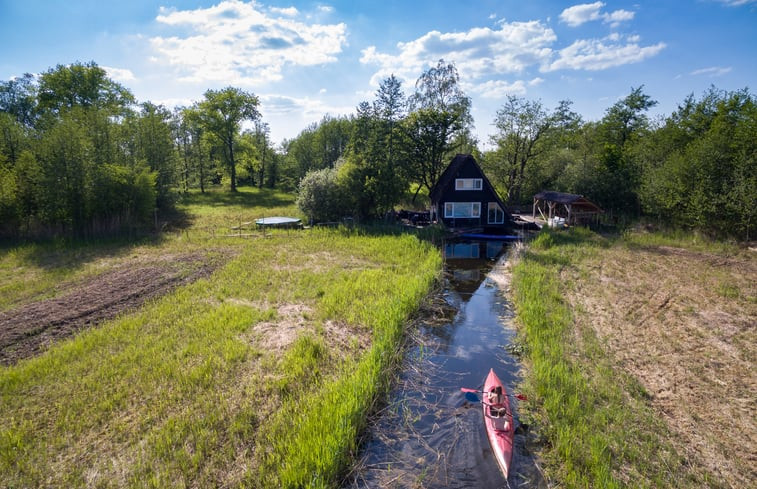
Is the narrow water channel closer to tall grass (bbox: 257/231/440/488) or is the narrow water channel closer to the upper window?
tall grass (bbox: 257/231/440/488)

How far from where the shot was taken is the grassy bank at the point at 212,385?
603 centimetres

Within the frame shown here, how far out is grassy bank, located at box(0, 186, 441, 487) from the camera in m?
6.03

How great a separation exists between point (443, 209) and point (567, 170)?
14225 mm

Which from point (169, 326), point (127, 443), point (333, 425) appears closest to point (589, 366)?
point (333, 425)

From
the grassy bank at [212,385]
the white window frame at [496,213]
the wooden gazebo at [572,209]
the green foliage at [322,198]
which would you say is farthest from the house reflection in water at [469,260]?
the green foliage at [322,198]

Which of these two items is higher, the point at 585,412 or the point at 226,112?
the point at 226,112

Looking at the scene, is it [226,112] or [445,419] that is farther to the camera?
[226,112]

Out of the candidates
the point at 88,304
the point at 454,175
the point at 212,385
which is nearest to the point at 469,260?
the point at 454,175

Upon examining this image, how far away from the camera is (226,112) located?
47219mm

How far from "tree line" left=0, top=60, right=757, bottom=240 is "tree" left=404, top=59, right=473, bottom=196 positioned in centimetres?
10

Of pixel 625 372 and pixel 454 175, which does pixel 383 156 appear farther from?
pixel 625 372

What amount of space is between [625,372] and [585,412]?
8.09 feet

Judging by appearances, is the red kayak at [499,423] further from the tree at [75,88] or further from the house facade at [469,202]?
the tree at [75,88]

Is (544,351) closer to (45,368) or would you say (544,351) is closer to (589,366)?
(589,366)
